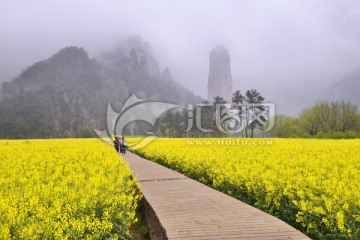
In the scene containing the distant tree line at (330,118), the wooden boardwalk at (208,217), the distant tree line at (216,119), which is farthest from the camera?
the distant tree line at (216,119)

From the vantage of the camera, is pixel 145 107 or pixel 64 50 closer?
pixel 145 107

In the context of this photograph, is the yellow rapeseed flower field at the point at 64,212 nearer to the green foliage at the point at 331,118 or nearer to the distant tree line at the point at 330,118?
the distant tree line at the point at 330,118

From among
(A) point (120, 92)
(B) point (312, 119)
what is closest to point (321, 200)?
(B) point (312, 119)

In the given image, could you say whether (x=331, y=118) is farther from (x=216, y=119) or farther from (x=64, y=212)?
(x=64, y=212)

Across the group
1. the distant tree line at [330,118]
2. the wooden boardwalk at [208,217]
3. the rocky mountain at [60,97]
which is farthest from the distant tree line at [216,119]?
the wooden boardwalk at [208,217]

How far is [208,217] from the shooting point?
5.55 metres

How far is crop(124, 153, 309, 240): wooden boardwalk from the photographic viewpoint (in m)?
4.68

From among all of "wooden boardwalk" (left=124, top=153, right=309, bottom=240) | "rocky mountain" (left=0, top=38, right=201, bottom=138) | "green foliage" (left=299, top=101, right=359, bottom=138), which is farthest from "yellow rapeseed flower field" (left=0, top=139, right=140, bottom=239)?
"rocky mountain" (left=0, top=38, right=201, bottom=138)

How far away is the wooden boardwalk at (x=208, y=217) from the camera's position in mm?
4676

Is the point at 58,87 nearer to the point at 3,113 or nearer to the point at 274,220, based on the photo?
the point at 3,113

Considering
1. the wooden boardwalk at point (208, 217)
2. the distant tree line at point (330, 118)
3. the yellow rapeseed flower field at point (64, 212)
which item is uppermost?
the distant tree line at point (330, 118)

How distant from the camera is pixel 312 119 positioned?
2365 inches

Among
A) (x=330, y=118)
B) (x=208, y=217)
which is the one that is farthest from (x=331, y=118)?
(x=208, y=217)

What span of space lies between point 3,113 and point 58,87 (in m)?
32.2
